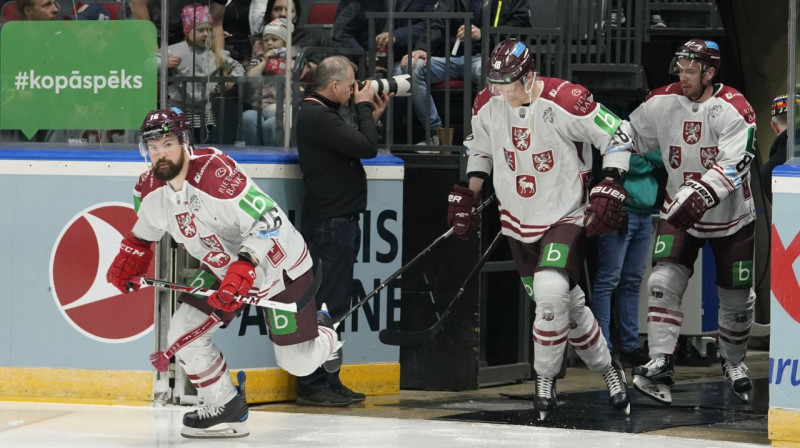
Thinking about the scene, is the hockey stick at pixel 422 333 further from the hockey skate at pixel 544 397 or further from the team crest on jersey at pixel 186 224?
the team crest on jersey at pixel 186 224

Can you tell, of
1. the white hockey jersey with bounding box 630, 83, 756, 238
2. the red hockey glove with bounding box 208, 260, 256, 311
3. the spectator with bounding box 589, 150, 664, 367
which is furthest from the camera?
the spectator with bounding box 589, 150, 664, 367

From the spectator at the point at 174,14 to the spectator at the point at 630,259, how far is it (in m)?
2.42

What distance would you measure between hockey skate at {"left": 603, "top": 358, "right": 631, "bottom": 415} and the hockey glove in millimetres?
767

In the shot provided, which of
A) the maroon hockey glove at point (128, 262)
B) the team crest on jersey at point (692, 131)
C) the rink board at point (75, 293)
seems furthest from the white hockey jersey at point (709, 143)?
the maroon hockey glove at point (128, 262)

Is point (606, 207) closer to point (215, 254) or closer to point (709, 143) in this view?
point (709, 143)

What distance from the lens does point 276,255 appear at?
5844mm

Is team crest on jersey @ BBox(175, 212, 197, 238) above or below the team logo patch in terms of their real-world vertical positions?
above

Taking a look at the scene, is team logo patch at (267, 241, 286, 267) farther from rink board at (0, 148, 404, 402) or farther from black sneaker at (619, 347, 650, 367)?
black sneaker at (619, 347, 650, 367)

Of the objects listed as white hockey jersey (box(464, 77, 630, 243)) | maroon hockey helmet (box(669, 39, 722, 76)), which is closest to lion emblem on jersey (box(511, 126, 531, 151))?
white hockey jersey (box(464, 77, 630, 243))

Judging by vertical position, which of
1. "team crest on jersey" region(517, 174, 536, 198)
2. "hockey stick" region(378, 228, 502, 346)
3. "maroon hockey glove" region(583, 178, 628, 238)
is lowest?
"hockey stick" region(378, 228, 502, 346)

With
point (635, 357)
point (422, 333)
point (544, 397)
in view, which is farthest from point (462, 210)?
point (635, 357)

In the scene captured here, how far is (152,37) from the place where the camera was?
22.2 ft

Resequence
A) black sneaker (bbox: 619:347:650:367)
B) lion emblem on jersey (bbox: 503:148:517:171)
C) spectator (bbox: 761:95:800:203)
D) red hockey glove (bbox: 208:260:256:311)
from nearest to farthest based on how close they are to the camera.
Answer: red hockey glove (bbox: 208:260:256:311) < lion emblem on jersey (bbox: 503:148:517:171) < spectator (bbox: 761:95:800:203) < black sneaker (bbox: 619:347:650:367)

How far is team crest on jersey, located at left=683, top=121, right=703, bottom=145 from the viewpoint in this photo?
6.77m
